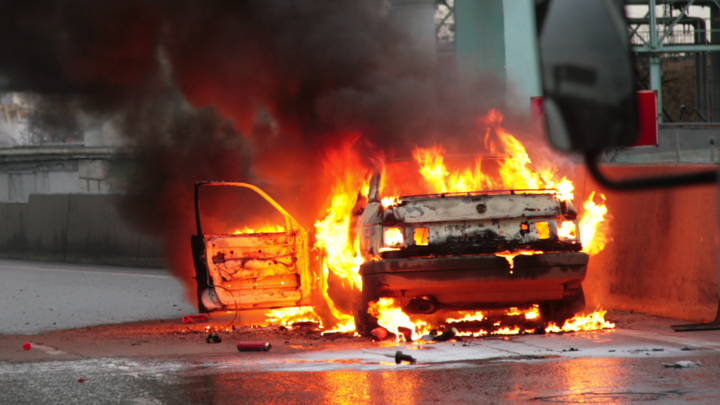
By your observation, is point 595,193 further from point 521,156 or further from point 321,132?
point 321,132

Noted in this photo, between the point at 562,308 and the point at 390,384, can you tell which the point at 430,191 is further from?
the point at 390,384

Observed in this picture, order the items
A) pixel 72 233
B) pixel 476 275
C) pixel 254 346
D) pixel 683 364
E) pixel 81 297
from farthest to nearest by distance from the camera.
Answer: pixel 72 233 < pixel 81 297 < pixel 254 346 < pixel 476 275 < pixel 683 364

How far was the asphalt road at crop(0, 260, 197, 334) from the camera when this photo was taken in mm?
10773

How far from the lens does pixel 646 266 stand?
979cm

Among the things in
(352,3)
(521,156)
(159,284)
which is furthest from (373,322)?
(159,284)

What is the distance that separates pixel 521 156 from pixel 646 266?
6.38 ft

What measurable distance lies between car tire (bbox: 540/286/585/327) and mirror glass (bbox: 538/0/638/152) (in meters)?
5.74

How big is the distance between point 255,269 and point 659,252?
13.4 ft

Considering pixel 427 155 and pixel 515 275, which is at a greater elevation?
pixel 427 155

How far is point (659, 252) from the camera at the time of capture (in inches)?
376

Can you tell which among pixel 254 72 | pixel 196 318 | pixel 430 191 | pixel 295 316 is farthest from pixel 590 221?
pixel 254 72

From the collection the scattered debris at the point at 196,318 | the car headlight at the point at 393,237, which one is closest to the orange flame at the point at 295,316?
the scattered debris at the point at 196,318

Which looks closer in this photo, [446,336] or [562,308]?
[446,336]

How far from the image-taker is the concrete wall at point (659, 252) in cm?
882
